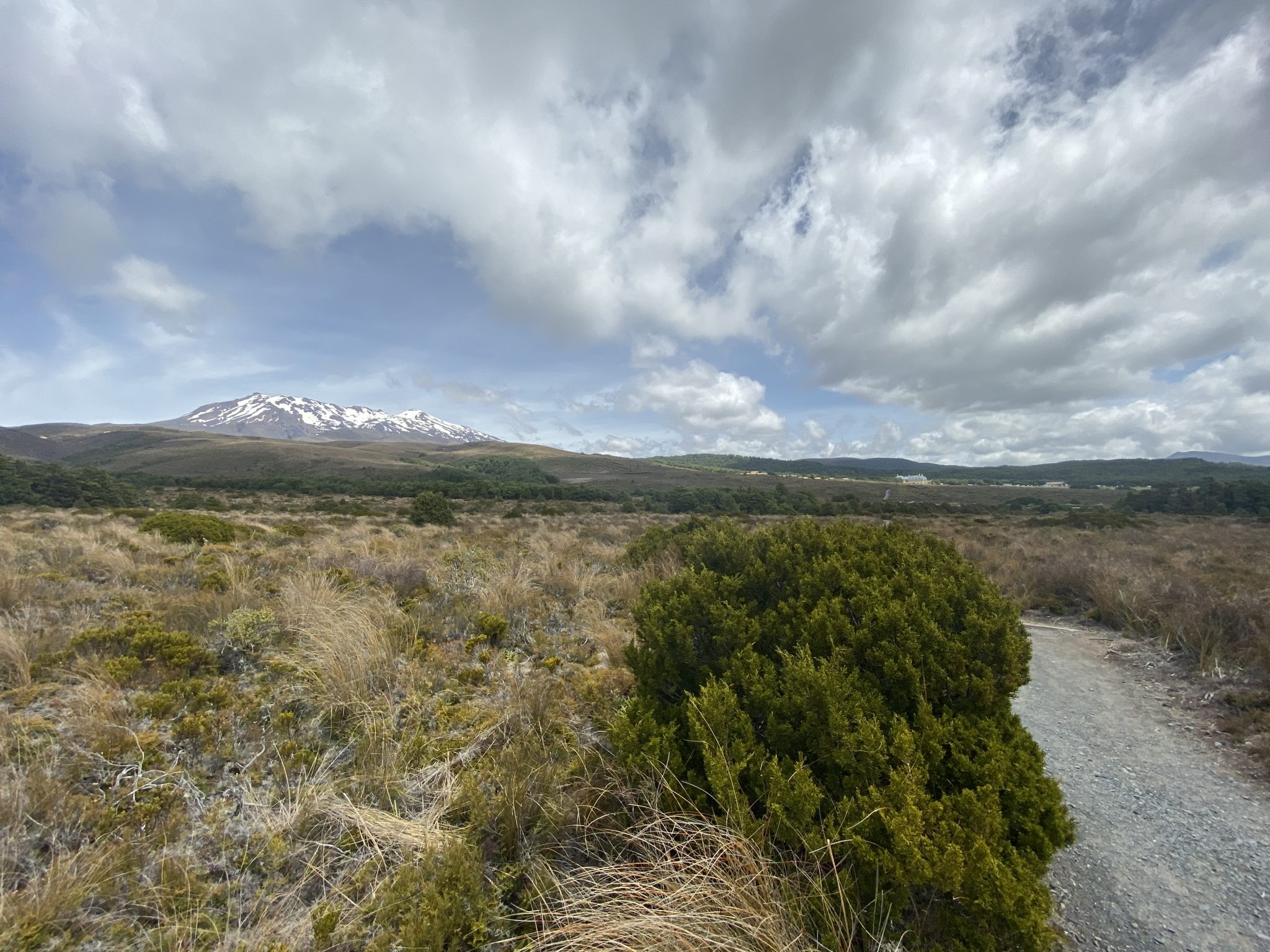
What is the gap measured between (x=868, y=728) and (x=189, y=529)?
14.5 meters

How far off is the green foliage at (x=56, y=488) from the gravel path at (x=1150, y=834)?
3788cm

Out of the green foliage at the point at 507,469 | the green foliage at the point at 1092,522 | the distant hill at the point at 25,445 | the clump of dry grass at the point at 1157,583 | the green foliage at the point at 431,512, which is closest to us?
the clump of dry grass at the point at 1157,583

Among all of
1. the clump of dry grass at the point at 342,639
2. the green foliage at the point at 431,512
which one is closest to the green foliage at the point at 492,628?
the clump of dry grass at the point at 342,639

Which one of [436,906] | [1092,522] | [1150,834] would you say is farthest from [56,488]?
[1092,522]

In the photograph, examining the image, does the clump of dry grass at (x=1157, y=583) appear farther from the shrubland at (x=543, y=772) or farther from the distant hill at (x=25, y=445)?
the distant hill at (x=25, y=445)

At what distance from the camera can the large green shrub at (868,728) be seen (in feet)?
7.26

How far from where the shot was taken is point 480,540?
45.7 ft

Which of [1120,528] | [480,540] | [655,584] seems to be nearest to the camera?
[655,584]

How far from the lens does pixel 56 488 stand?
2881 cm

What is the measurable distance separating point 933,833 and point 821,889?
1.83 ft

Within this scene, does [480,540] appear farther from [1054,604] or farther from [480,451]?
[480,451]

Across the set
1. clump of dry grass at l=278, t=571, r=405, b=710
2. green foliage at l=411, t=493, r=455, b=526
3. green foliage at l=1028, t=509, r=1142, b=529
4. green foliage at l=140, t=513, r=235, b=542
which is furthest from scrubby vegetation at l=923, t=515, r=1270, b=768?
green foliage at l=411, t=493, r=455, b=526

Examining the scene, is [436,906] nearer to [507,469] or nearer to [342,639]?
[342,639]

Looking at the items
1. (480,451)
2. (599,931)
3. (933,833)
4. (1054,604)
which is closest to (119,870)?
(599,931)
